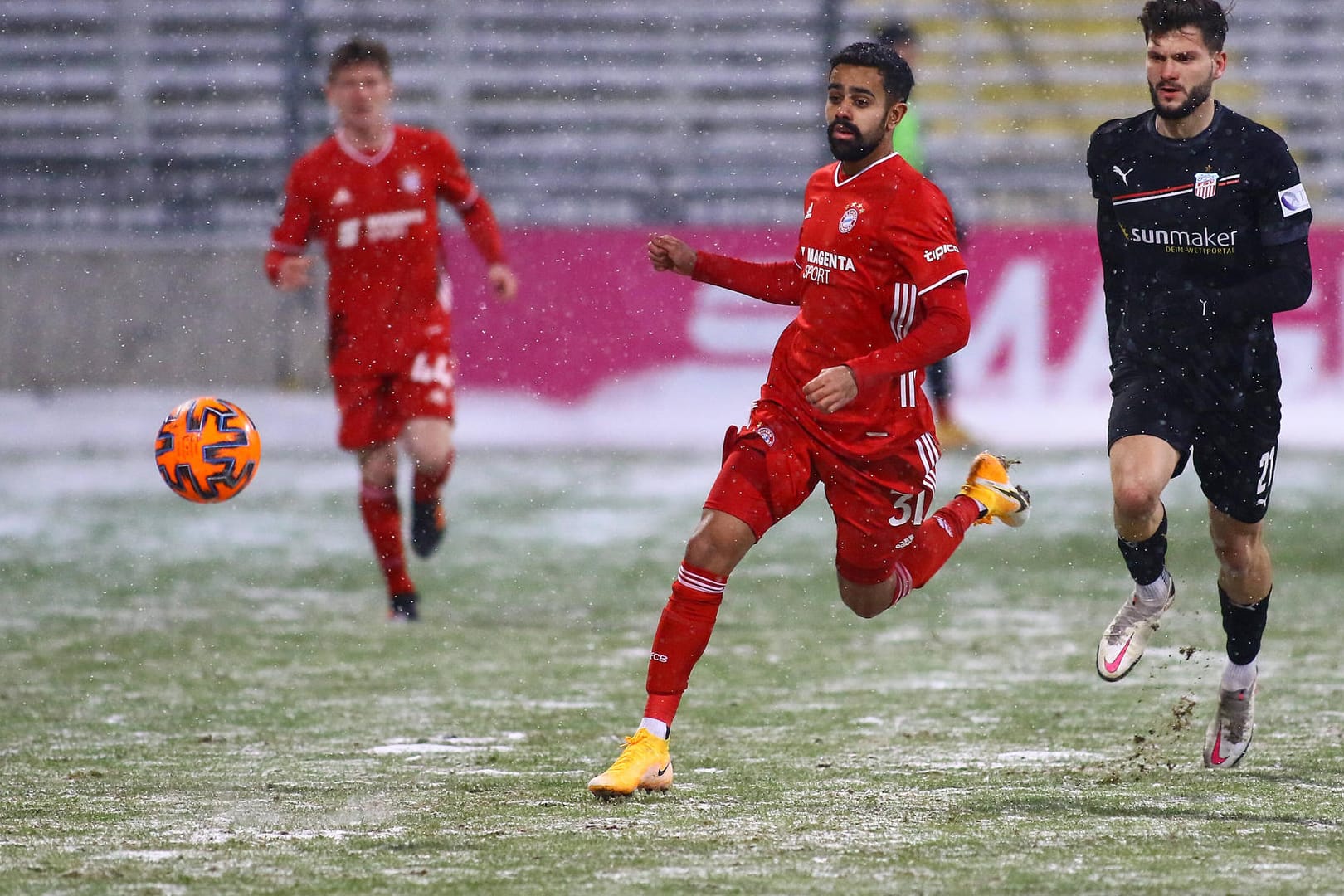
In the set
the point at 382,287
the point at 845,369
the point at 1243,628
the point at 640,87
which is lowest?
the point at 1243,628

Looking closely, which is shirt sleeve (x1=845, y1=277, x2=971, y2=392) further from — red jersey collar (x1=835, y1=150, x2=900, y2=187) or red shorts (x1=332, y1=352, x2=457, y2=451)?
red shorts (x1=332, y1=352, x2=457, y2=451)

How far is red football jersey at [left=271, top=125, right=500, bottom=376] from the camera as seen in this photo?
7.93 m

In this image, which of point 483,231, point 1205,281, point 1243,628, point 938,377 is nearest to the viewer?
point 1205,281

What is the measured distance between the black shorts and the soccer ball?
2.82 m

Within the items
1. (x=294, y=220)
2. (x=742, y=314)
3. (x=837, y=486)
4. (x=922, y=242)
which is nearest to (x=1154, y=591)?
(x=837, y=486)

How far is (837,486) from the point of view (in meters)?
5.10

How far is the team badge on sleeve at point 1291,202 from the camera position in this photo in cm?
489

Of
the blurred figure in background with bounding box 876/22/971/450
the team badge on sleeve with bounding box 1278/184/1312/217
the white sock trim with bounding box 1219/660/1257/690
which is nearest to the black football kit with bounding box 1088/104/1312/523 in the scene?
the team badge on sleeve with bounding box 1278/184/1312/217

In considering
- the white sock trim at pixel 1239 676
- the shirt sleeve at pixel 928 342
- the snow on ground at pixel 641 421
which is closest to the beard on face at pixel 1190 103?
the shirt sleeve at pixel 928 342

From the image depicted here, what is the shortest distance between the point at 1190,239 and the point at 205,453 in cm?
314

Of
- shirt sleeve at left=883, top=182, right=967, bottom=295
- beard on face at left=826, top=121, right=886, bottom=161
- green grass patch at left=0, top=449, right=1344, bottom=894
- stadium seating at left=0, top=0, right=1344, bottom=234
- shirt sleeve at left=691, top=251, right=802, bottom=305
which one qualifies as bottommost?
green grass patch at left=0, top=449, right=1344, bottom=894

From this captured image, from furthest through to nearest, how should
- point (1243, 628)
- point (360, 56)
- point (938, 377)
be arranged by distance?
point (938, 377) < point (360, 56) < point (1243, 628)

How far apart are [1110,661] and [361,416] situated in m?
3.63

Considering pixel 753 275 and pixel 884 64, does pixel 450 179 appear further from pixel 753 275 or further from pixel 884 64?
pixel 884 64
